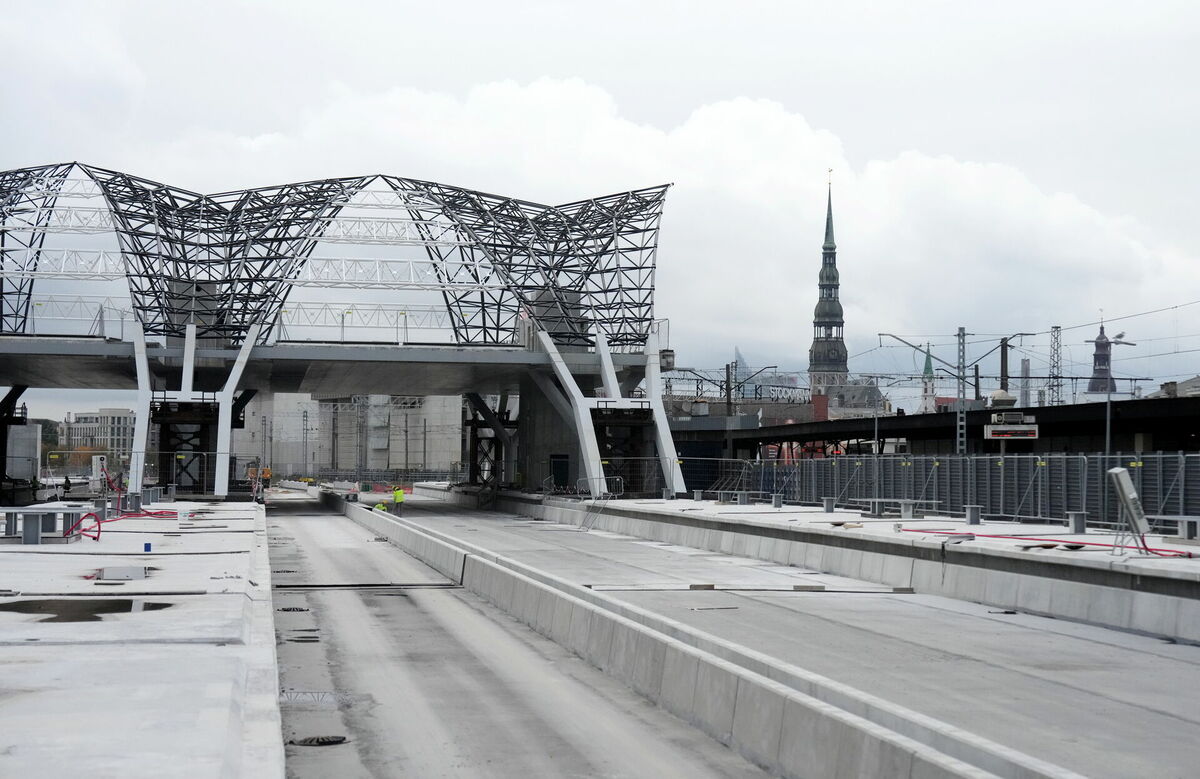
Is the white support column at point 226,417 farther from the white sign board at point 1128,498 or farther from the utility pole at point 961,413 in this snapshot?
the white sign board at point 1128,498

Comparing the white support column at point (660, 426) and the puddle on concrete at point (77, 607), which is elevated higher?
the white support column at point (660, 426)

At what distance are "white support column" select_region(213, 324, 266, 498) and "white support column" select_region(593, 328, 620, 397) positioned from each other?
1871cm

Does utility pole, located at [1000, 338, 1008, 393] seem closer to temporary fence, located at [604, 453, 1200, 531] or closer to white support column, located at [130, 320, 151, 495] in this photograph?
temporary fence, located at [604, 453, 1200, 531]

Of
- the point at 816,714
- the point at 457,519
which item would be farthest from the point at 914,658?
the point at 457,519

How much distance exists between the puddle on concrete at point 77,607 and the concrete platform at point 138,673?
0.03 meters

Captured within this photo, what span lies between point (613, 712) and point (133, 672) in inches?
185

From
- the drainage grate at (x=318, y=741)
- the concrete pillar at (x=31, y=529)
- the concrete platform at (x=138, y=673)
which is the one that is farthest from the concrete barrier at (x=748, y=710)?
the concrete pillar at (x=31, y=529)

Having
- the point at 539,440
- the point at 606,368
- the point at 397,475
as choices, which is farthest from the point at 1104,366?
the point at 397,475

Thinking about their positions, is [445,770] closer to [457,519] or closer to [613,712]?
[613,712]

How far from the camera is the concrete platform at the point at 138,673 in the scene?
29.2 feet

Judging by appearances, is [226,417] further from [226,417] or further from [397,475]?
[397,475]

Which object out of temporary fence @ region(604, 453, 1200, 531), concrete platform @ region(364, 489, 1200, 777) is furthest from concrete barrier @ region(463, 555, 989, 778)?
temporary fence @ region(604, 453, 1200, 531)

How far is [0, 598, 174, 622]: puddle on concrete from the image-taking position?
650 inches

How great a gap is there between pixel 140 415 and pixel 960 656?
5744cm
